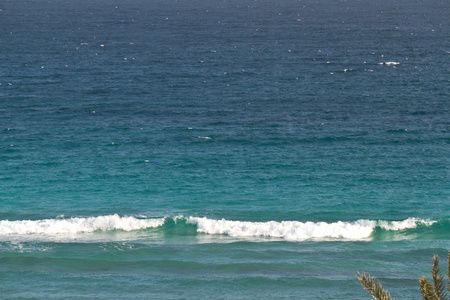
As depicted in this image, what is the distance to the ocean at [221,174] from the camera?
3797 cm

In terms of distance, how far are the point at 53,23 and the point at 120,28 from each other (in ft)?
79.8

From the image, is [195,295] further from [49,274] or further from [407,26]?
[407,26]

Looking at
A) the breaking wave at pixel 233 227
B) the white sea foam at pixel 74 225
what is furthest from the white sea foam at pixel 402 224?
the white sea foam at pixel 74 225

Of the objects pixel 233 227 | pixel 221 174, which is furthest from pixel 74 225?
pixel 221 174

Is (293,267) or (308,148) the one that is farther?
(308,148)

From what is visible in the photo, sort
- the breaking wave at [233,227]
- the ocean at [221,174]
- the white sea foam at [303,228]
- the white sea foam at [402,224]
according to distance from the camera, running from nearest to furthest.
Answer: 1. the ocean at [221,174]
2. the white sea foam at [303,228]
3. the breaking wave at [233,227]
4. the white sea foam at [402,224]

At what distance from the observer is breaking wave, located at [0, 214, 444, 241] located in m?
45.9

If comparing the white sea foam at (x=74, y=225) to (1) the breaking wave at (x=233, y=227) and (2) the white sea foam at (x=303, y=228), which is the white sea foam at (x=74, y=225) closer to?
(1) the breaking wave at (x=233, y=227)

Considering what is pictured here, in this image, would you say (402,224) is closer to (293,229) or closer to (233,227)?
(293,229)

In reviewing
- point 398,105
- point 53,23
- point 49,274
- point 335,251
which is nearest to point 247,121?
point 398,105

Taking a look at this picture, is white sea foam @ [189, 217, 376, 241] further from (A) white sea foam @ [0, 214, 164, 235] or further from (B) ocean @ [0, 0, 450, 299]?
(A) white sea foam @ [0, 214, 164, 235]

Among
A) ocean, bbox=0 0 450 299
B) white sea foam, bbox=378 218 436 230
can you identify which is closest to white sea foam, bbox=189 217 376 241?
ocean, bbox=0 0 450 299

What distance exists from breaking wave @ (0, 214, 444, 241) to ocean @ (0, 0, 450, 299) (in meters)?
0.15

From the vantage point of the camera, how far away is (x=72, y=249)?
42219mm
